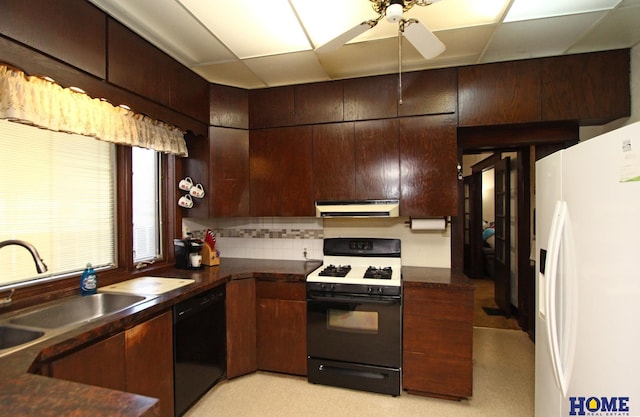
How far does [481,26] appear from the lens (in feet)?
6.73

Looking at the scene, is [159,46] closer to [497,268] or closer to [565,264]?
[565,264]

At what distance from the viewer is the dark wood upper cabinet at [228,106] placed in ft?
9.11

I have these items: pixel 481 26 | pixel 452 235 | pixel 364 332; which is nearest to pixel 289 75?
pixel 481 26

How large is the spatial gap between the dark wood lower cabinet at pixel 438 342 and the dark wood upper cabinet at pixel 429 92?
1.42 meters

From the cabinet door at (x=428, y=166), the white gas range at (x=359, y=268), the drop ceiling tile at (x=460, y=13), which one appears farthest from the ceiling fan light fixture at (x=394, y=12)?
the white gas range at (x=359, y=268)

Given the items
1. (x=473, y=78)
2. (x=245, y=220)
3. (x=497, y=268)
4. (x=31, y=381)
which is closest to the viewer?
(x=31, y=381)

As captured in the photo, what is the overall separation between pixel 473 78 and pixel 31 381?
3005 millimetres

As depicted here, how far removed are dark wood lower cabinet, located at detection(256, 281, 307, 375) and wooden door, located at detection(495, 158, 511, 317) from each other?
9.37 ft

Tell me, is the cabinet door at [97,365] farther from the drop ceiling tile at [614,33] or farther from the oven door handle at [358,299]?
the drop ceiling tile at [614,33]

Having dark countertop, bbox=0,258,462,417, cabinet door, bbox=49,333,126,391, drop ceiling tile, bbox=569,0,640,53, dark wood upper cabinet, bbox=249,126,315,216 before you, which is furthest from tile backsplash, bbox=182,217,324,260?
drop ceiling tile, bbox=569,0,640,53

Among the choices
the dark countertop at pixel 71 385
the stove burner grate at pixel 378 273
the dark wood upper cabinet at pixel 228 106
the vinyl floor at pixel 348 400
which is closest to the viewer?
the dark countertop at pixel 71 385

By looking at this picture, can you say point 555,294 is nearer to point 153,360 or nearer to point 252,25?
point 153,360

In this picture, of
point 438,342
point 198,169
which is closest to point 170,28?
point 198,169

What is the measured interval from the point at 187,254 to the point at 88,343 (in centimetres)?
132
